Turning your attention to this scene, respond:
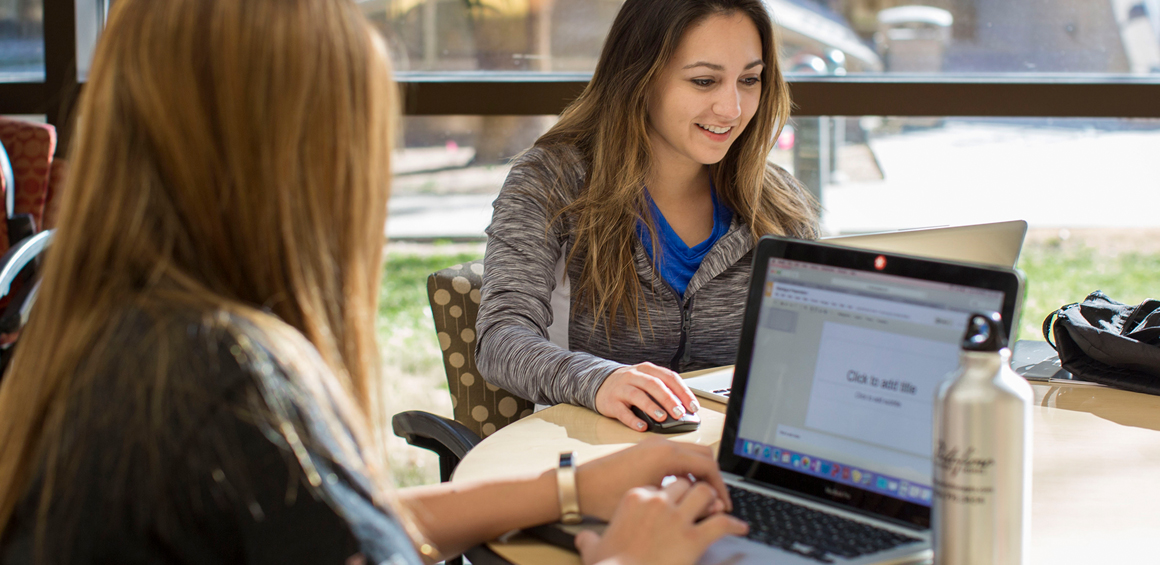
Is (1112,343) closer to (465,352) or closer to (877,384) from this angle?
(877,384)

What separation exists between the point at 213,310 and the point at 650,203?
1211mm

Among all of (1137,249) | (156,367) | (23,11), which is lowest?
(1137,249)

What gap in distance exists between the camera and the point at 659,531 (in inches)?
31.1

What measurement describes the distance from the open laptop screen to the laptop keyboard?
3 cm

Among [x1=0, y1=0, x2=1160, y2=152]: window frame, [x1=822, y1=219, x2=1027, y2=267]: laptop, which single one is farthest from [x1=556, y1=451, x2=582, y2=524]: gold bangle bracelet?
[x1=0, y1=0, x2=1160, y2=152]: window frame

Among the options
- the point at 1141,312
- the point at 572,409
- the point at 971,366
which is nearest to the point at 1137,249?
the point at 1141,312

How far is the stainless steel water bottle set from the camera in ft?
2.15

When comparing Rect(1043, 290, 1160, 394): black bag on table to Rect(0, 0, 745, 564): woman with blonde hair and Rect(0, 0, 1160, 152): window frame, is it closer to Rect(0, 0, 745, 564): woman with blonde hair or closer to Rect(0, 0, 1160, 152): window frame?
Rect(0, 0, 745, 564): woman with blonde hair

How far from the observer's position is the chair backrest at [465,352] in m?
1.68

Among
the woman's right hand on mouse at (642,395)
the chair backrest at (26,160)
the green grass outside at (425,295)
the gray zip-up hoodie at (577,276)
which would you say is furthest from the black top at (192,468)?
the chair backrest at (26,160)

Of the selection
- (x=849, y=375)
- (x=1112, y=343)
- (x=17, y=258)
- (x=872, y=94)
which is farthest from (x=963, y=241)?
(x=17, y=258)

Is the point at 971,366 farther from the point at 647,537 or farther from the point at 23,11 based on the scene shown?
the point at 23,11

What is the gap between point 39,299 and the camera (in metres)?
0.68

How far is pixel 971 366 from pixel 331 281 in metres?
0.48
